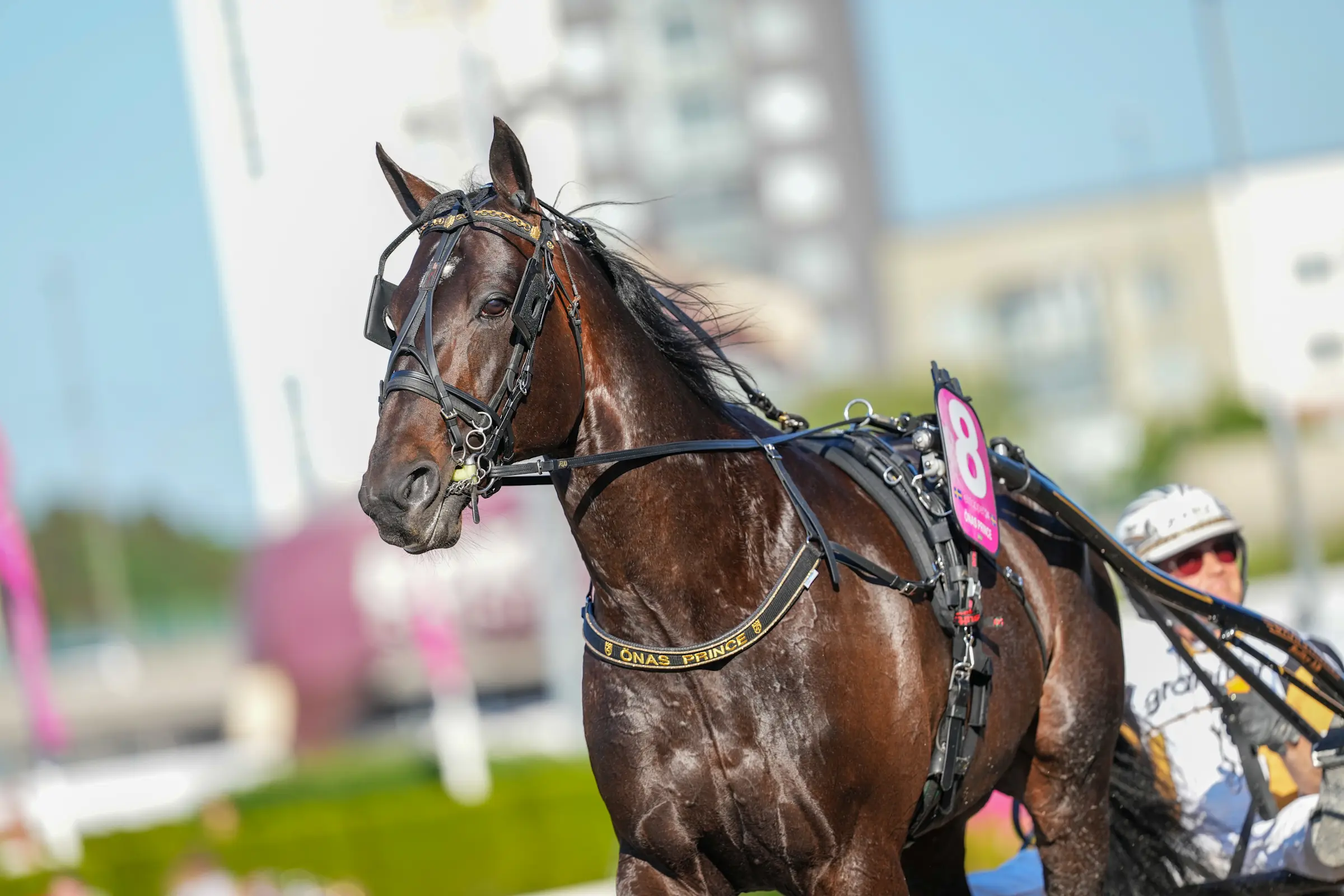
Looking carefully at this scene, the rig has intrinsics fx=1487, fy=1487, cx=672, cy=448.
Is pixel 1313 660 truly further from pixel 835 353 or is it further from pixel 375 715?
pixel 835 353

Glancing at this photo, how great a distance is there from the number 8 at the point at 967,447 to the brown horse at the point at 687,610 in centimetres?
36

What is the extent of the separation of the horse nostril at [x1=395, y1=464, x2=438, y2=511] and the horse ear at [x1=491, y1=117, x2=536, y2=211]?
2.09 feet

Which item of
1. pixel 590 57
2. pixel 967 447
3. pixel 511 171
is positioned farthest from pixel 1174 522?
pixel 590 57

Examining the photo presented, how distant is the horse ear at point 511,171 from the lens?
9.60 ft

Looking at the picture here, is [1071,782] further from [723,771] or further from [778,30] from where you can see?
[778,30]

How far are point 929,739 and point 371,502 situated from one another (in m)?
1.31

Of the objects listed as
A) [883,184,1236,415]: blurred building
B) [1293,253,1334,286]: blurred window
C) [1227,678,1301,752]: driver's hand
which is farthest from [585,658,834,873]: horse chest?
[883,184,1236,415]: blurred building

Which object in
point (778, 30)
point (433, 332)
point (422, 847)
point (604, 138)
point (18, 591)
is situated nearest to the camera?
point (433, 332)

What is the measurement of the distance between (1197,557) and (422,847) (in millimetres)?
8021

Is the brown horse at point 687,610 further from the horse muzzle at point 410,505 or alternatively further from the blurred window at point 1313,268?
the blurred window at point 1313,268

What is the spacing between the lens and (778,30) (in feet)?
185

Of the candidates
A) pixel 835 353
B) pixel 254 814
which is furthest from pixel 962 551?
pixel 835 353

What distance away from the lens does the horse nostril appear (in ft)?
8.51

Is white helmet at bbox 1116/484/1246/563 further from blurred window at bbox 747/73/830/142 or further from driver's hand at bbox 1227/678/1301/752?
blurred window at bbox 747/73/830/142
